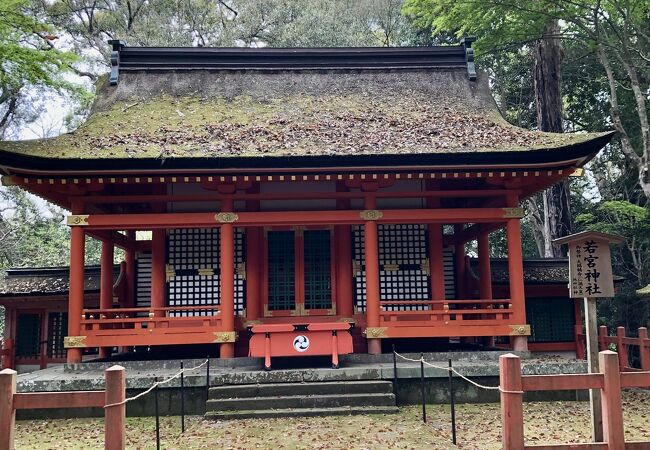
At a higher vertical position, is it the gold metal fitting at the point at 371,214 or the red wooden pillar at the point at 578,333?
the gold metal fitting at the point at 371,214

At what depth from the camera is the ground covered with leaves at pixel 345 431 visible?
312 inches

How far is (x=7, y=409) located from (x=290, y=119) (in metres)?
9.86

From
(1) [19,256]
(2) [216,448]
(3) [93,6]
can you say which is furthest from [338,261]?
(3) [93,6]

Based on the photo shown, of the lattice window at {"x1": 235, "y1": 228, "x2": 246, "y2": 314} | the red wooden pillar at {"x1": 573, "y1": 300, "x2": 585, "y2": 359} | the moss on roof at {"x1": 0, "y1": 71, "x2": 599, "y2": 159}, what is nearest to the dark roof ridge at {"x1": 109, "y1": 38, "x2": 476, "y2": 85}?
the moss on roof at {"x1": 0, "y1": 71, "x2": 599, "y2": 159}

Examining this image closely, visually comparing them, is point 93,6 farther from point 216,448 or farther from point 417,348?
point 216,448

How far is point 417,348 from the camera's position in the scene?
13.8m

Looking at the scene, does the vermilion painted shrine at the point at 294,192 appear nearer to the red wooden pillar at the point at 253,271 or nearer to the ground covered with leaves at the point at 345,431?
the red wooden pillar at the point at 253,271

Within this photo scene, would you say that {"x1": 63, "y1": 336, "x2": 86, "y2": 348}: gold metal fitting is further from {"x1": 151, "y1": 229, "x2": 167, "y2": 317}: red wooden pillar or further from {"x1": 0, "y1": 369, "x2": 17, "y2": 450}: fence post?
{"x1": 0, "y1": 369, "x2": 17, "y2": 450}: fence post

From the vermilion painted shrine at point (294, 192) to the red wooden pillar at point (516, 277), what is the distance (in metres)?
0.05

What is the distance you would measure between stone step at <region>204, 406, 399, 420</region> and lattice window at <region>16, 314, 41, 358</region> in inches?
386

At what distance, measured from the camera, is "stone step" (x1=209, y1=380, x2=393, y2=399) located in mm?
10078

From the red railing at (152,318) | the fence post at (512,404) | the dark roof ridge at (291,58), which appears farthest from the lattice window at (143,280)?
the fence post at (512,404)

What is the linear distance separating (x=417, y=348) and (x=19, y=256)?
2084cm

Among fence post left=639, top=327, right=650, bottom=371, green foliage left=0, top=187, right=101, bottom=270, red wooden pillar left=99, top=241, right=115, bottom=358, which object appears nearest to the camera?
fence post left=639, top=327, right=650, bottom=371
